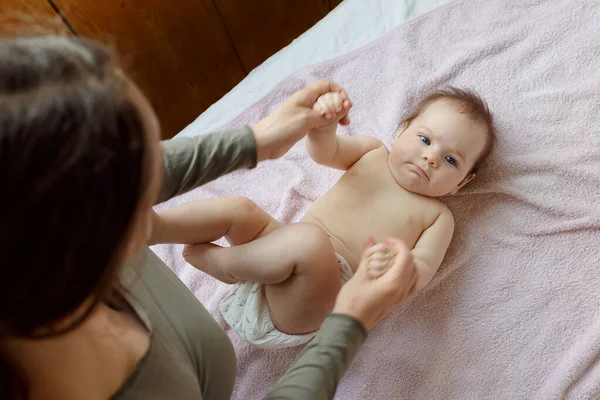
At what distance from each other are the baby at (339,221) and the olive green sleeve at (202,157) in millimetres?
101

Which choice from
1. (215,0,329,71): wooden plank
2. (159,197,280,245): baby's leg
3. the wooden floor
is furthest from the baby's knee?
(215,0,329,71): wooden plank

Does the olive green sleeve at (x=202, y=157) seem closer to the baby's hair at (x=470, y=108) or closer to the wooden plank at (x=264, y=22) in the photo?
the baby's hair at (x=470, y=108)

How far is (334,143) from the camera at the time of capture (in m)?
1.03

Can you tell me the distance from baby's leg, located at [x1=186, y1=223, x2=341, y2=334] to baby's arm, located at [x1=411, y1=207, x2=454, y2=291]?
173 millimetres

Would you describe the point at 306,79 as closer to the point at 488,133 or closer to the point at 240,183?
the point at 240,183

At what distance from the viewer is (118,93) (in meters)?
0.38

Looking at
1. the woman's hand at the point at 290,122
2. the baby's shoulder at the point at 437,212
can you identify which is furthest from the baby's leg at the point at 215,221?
the baby's shoulder at the point at 437,212

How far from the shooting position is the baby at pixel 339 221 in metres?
0.89

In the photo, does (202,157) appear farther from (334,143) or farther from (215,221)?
(334,143)

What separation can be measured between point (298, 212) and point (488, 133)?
1.39 feet

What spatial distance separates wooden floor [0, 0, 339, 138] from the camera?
1.25 m

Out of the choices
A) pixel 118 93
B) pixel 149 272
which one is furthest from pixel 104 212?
pixel 149 272

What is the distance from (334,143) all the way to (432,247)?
27cm

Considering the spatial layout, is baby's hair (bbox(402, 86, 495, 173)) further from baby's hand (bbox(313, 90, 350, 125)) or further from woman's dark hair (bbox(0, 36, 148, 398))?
woman's dark hair (bbox(0, 36, 148, 398))
